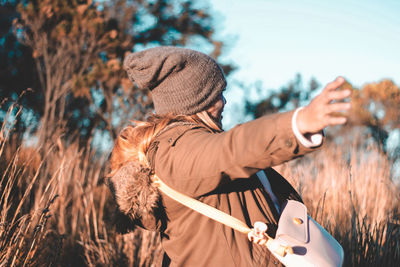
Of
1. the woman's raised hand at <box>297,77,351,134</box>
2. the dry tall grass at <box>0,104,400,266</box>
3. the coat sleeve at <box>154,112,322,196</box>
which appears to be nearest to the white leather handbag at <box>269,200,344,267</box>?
the coat sleeve at <box>154,112,322,196</box>

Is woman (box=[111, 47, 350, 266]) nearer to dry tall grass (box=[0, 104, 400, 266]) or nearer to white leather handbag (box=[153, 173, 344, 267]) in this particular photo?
white leather handbag (box=[153, 173, 344, 267])

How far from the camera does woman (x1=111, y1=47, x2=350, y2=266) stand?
74 cm

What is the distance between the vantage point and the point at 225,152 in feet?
2.61

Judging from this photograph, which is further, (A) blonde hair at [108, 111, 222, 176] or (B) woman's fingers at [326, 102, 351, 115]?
(A) blonde hair at [108, 111, 222, 176]

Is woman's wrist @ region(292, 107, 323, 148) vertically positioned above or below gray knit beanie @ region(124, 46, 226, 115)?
above

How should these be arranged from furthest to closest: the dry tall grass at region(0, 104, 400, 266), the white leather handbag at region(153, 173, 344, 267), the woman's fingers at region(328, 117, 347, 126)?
the dry tall grass at region(0, 104, 400, 266) < the white leather handbag at region(153, 173, 344, 267) < the woman's fingers at region(328, 117, 347, 126)

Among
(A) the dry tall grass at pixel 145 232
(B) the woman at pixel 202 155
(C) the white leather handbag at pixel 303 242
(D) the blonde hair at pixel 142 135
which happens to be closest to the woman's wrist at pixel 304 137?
(B) the woman at pixel 202 155

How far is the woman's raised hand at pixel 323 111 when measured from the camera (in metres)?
0.67

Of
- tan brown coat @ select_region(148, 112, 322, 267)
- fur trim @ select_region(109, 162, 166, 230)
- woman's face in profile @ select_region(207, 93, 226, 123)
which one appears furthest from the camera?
woman's face in profile @ select_region(207, 93, 226, 123)

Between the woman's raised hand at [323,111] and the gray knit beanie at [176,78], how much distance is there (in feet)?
1.87

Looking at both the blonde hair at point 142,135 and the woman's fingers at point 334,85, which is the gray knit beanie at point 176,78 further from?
the woman's fingers at point 334,85

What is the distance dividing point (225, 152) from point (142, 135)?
44 centimetres

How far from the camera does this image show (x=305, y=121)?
2.34ft

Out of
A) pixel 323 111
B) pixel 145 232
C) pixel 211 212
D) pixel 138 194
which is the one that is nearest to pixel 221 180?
pixel 211 212
